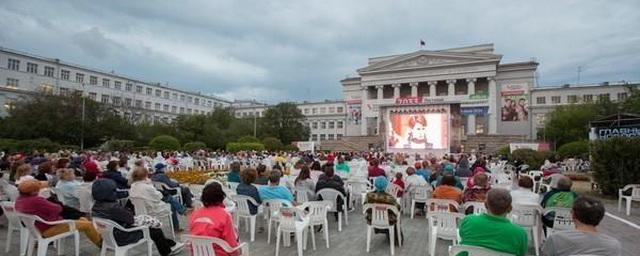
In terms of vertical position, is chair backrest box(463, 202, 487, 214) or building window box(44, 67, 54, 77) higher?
building window box(44, 67, 54, 77)

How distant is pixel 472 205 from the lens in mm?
6004

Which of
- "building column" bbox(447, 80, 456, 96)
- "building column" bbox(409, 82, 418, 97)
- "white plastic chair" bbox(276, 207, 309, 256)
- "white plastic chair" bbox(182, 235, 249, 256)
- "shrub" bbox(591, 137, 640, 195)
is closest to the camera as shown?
"white plastic chair" bbox(182, 235, 249, 256)

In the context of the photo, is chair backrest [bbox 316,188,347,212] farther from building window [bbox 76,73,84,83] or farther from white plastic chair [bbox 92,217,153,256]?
building window [bbox 76,73,84,83]

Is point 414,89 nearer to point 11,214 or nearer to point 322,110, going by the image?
point 322,110

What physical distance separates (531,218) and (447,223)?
151cm

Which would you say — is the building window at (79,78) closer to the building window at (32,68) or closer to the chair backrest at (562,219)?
→ the building window at (32,68)

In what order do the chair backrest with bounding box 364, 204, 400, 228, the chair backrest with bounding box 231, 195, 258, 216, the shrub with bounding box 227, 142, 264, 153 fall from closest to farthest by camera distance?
the chair backrest with bounding box 364, 204, 400, 228, the chair backrest with bounding box 231, 195, 258, 216, the shrub with bounding box 227, 142, 264, 153

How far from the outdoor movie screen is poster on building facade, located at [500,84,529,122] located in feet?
115

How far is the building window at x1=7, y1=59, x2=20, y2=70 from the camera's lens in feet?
172

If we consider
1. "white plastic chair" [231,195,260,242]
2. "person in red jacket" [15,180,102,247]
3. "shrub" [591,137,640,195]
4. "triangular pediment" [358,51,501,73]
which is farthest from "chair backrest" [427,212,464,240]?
"triangular pediment" [358,51,501,73]

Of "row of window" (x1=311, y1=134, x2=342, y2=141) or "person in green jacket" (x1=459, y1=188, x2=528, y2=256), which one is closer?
"person in green jacket" (x1=459, y1=188, x2=528, y2=256)

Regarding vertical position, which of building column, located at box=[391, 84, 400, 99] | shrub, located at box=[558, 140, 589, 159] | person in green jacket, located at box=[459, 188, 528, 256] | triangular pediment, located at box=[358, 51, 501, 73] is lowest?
person in green jacket, located at box=[459, 188, 528, 256]

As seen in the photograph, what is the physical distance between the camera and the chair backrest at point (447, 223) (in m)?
5.30

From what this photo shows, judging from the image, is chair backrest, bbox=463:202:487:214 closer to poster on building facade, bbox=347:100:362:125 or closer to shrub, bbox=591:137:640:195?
shrub, bbox=591:137:640:195
